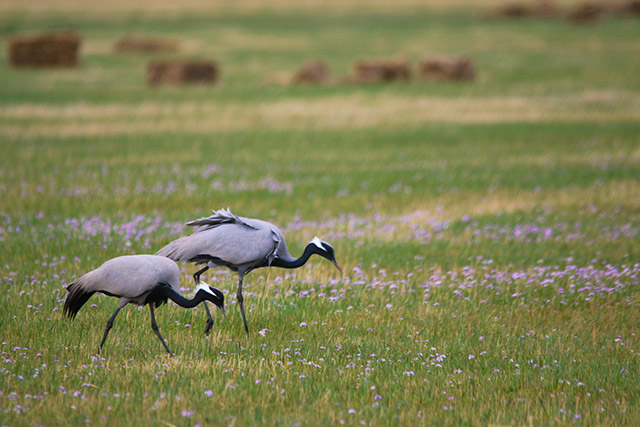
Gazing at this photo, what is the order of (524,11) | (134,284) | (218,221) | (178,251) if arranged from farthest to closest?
1. (524,11)
2. (218,221)
3. (178,251)
4. (134,284)

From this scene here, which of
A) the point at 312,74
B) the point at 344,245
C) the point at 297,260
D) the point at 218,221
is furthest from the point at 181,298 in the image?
the point at 312,74

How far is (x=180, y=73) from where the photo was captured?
122 feet

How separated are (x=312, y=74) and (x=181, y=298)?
29665 millimetres

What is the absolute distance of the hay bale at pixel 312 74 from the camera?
36656 mm

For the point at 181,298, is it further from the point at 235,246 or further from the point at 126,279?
the point at 235,246

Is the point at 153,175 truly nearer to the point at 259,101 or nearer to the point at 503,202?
the point at 503,202

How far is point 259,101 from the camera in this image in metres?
32.5

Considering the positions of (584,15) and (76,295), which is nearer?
(76,295)

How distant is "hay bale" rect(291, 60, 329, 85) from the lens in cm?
3666

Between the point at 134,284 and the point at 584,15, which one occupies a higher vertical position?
the point at 584,15

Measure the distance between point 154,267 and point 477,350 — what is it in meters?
3.64

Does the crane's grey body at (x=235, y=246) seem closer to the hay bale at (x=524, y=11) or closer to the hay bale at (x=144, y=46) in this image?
the hay bale at (x=144, y=46)

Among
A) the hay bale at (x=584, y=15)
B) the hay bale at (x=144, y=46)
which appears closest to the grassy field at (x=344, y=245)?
the hay bale at (x=144, y=46)

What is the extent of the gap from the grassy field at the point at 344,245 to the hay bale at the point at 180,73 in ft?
3.74
